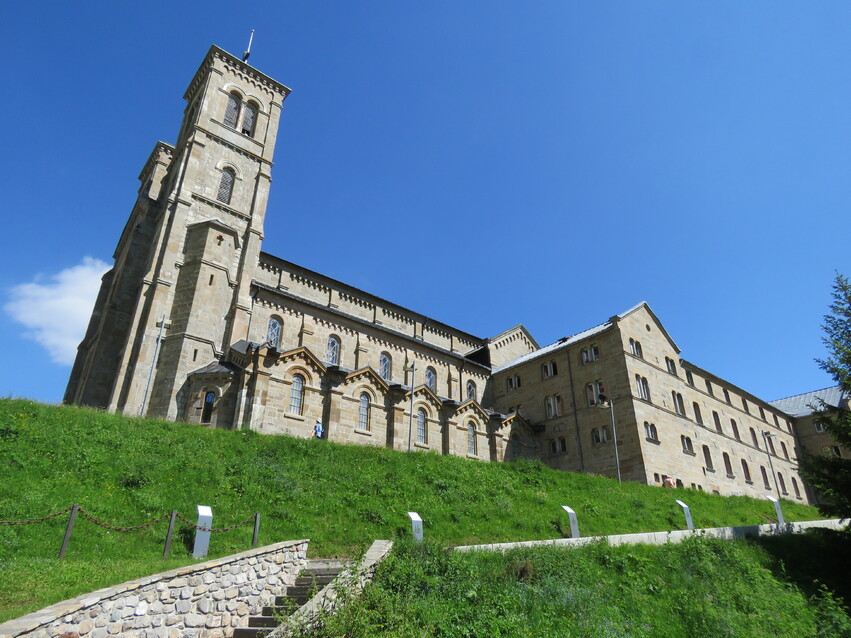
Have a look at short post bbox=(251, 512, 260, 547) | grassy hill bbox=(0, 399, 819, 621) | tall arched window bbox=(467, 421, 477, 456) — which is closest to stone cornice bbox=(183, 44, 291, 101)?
grassy hill bbox=(0, 399, 819, 621)

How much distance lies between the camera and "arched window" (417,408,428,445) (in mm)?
34781

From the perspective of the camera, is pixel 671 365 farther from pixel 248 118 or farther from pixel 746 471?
pixel 248 118

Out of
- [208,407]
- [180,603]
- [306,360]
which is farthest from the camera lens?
[306,360]

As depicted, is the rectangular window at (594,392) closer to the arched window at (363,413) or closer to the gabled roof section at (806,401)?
the arched window at (363,413)

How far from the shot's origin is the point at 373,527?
16.9 m

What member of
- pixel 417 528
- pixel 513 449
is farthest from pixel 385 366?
pixel 417 528

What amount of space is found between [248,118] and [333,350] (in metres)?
20.1

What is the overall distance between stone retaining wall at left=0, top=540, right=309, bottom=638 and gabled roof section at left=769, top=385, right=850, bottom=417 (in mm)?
63654

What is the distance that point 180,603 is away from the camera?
9.41 metres

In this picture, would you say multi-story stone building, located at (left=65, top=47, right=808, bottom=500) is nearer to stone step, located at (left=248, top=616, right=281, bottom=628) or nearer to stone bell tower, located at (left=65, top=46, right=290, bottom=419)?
stone bell tower, located at (left=65, top=46, right=290, bottom=419)

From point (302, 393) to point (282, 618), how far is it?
22037 millimetres

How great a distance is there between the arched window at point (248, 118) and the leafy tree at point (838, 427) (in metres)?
39.1

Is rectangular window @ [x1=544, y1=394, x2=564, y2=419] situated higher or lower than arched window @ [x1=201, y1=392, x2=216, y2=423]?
higher

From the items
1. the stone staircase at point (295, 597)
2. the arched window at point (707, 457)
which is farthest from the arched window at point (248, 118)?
the arched window at point (707, 457)
